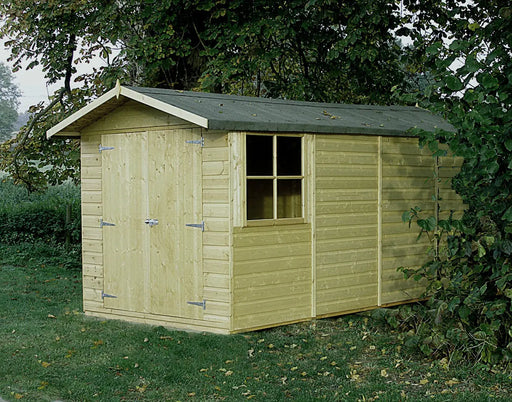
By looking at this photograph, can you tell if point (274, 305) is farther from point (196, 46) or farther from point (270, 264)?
point (196, 46)

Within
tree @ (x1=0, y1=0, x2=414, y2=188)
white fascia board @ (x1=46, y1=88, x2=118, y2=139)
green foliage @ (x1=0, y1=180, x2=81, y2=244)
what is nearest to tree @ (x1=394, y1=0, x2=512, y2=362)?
white fascia board @ (x1=46, y1=88, x2=118, y2=139)

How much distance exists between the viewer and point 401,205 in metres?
9.98

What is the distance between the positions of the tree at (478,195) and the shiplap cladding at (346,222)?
175 centimetres

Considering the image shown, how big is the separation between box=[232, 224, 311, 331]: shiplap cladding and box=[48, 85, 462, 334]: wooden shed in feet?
0.04

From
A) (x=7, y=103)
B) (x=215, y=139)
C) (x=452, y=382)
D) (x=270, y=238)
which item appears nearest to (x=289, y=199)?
(x=270, y=238)

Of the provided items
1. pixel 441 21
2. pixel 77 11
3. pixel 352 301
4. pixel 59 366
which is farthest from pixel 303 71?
pixel 59 366

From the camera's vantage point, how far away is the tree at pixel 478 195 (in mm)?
6758

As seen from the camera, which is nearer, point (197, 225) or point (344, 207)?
point (197, 225)

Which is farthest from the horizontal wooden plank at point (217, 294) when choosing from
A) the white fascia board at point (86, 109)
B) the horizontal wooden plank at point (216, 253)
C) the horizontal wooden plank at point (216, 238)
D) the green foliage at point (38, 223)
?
the green foliage at point (38, 223)

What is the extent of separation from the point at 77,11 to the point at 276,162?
859 cm

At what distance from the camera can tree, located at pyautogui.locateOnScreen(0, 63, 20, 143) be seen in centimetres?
5691

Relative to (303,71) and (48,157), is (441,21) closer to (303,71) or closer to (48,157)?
(303,71)

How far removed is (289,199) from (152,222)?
1.66 meters

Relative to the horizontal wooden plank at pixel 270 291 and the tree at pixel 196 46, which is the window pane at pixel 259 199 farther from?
the tree at pixel 196 46
